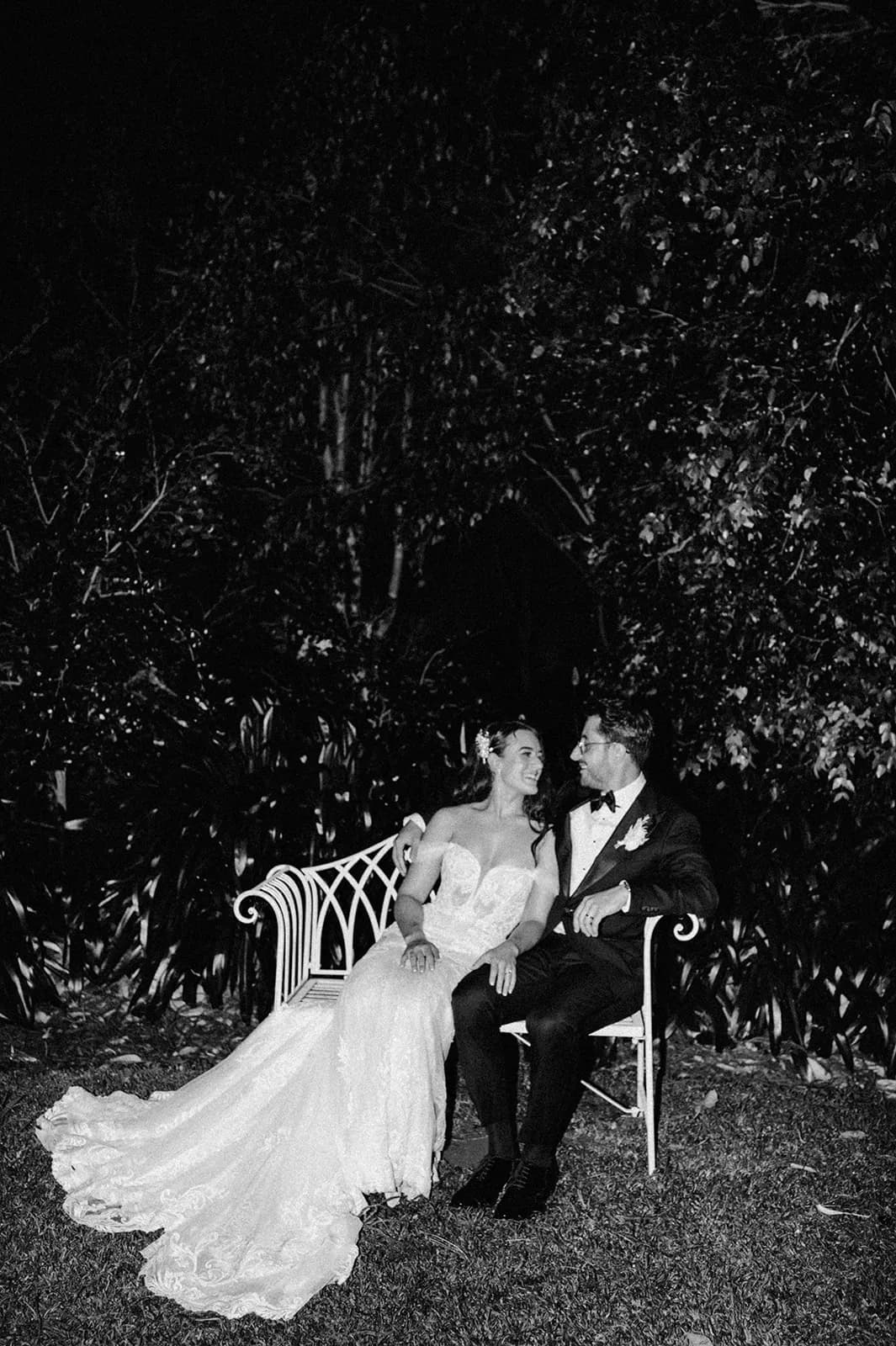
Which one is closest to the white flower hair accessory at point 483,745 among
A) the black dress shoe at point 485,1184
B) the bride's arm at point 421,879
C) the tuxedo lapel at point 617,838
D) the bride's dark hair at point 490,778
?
the bride's dark hair at point 490,778

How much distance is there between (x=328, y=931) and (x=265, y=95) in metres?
5.26

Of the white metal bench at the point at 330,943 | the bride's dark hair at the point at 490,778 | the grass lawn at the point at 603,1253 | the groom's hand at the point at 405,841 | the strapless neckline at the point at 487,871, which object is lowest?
the grass lawn at the point at 603,1253

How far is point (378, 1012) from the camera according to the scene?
4.04 meters

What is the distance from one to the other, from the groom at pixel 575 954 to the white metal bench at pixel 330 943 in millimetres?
65

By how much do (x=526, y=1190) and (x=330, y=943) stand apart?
225cm

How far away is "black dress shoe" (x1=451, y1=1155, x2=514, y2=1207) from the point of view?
155 inches

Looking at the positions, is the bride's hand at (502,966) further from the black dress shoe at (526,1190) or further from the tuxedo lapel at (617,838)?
the black dress shoe at (526,1190)

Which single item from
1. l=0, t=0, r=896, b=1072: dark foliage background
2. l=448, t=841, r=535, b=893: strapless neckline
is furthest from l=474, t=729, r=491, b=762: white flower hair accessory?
l=0, t=0, r=896, b=1072: dark foliage background

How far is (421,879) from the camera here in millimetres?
4609

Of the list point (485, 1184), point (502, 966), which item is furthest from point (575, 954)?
point (485, 1184)

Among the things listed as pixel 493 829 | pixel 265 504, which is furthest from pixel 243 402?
pixel 493 829

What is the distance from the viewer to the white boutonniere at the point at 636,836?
4.52m

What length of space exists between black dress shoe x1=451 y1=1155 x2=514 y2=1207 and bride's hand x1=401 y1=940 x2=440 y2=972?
0.63 meters

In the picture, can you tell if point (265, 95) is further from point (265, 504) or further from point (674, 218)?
point (674, 218)
